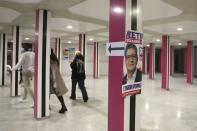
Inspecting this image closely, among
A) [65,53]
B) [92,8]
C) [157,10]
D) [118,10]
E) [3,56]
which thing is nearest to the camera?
[118,10]

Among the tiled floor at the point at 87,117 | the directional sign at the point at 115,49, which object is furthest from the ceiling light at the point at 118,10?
the tiled floor at the point at 87,117

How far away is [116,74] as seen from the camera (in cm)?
277

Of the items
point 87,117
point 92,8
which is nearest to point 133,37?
point 92,8

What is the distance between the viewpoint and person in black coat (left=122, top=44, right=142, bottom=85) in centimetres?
274

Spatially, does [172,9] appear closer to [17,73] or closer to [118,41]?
[118,41]

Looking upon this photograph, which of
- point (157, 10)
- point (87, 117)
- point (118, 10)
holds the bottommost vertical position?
point (87, 117)

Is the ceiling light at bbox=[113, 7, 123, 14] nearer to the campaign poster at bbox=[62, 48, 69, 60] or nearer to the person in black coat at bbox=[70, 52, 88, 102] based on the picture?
the person in black coat at bbox=[70, 52, 88, 102]

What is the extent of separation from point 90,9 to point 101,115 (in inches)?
108

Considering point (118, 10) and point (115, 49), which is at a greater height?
point (118, 10)

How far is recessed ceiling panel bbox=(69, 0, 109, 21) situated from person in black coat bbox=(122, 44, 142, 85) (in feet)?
7.20

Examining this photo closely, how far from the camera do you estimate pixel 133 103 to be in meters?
2.86

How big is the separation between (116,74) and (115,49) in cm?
35

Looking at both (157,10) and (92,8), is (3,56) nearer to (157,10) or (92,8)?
(92,8)

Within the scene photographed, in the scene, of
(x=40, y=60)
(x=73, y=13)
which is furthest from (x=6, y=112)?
(x=73, y=13)
